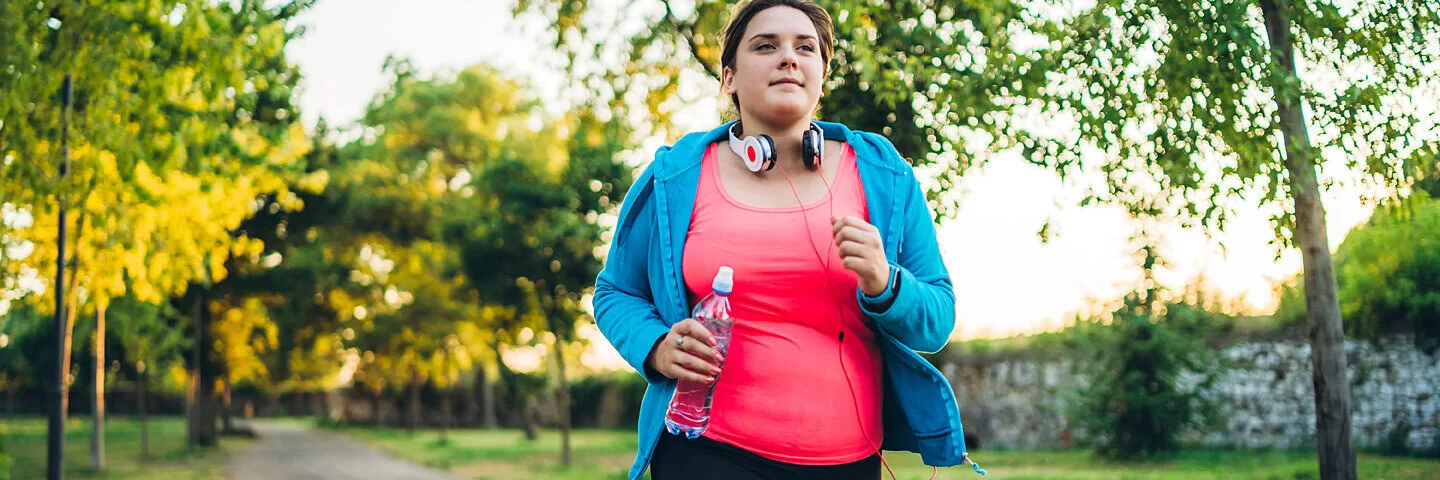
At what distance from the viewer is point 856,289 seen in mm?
2299

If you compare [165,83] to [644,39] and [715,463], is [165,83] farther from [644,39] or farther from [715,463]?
[715,463]

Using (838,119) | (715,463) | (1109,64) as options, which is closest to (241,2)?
(838,119)

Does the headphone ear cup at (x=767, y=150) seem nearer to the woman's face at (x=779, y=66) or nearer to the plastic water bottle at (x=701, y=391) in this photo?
the woman's face at (x=779, y=66)

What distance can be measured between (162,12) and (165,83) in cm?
55

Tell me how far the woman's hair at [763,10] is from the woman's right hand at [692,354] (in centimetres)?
61

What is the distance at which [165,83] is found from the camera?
9.28m

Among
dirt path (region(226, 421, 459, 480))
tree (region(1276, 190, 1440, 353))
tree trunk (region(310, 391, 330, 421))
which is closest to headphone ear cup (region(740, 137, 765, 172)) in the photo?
tree (region(1276, 190, 1440, 353))

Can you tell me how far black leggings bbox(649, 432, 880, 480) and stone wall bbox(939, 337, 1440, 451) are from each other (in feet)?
38.7

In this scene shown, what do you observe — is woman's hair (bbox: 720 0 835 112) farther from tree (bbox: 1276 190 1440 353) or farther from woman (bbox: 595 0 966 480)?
tree (bbox: 1276 190 1440 353)

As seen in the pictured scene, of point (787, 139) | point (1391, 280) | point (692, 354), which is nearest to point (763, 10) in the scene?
point (787, 139)

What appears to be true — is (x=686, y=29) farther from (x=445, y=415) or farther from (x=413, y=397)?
(x=413, y=397)

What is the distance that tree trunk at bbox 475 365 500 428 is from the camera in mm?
43750

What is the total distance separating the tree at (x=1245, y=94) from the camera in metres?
5.77

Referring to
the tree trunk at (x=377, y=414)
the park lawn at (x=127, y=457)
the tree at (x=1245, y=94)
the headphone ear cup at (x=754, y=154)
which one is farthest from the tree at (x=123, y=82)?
the tree trunk at (x=377, y=414)
